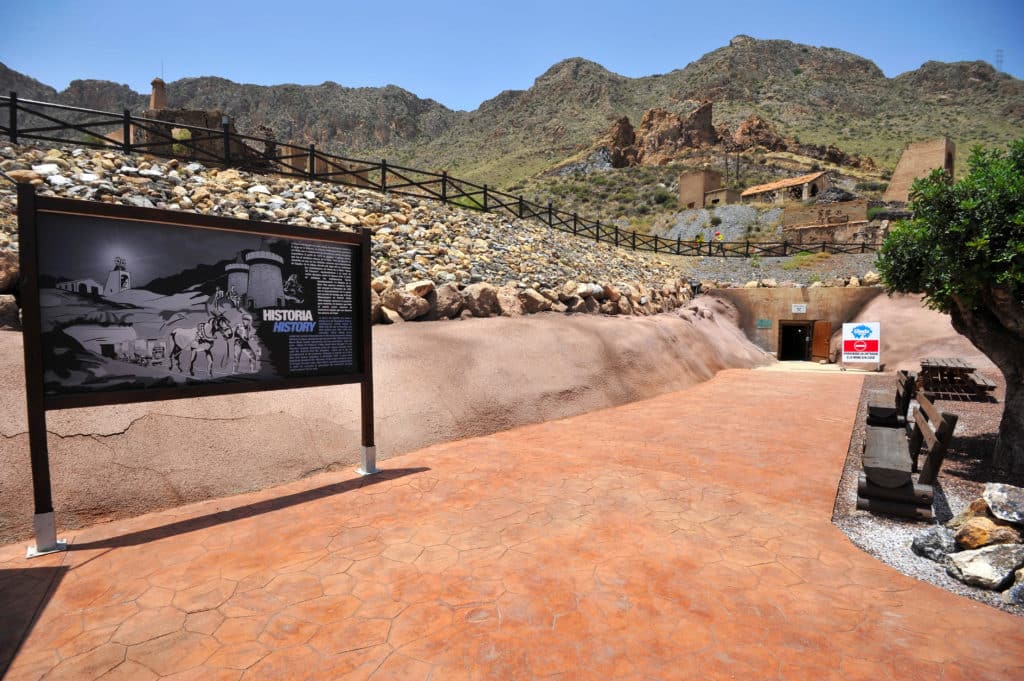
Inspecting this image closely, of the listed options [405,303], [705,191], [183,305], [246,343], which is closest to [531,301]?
[405,303]

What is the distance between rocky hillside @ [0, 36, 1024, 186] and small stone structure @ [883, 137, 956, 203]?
21.0 metres

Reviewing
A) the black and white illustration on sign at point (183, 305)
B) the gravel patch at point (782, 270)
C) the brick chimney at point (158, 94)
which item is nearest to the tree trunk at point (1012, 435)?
the black and white illustration on sign at point (183, 305)

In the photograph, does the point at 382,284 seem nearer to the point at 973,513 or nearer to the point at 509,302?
the point at 509,302

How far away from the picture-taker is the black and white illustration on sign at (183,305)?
3.97m

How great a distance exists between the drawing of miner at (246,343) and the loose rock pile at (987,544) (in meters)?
6.00

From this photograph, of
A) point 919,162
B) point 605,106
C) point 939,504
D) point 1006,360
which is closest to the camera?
point 939,504

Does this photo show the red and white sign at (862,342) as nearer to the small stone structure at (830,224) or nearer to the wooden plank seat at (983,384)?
the wooden plank seat at (983,384)

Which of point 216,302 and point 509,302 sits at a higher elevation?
point 509,302

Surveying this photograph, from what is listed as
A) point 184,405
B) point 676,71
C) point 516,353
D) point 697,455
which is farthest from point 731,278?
point 676,71

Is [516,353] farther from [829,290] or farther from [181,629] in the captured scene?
[829,290]

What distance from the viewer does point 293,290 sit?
5.20 metres

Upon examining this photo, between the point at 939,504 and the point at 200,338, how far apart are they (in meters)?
7.40

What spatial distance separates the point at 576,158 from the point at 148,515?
65.4 metres

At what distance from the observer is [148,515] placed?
456 centimetres
